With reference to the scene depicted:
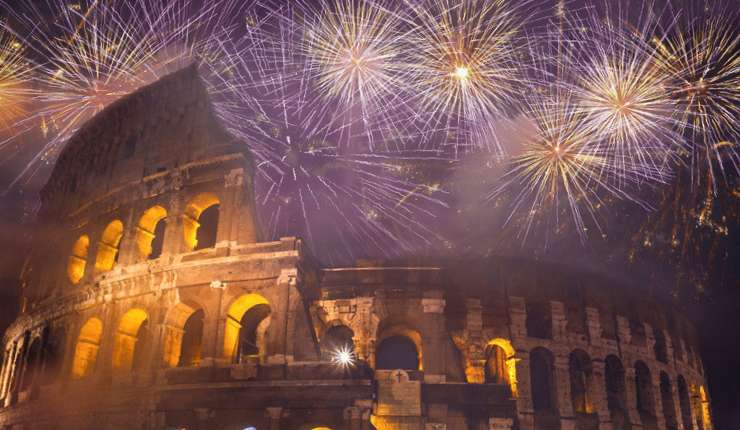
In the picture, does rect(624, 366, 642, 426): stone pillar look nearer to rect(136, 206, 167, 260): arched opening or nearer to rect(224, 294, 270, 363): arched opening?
rect(224, 294, 270, 363): arched opening

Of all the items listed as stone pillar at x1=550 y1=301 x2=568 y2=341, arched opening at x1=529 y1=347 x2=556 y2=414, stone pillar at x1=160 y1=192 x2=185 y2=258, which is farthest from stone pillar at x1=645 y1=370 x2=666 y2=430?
stone pillar at x1=160 y1=192 x2=185 y2=258

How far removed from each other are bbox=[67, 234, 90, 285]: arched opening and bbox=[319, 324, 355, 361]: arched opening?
976 cm

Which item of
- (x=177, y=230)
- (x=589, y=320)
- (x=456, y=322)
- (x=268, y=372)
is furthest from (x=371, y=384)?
(x=589, y=320)

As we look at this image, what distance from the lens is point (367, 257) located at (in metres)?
20.3

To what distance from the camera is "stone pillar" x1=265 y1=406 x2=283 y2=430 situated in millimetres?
15164

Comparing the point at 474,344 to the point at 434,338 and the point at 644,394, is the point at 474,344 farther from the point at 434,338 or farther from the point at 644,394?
the point at 644,394

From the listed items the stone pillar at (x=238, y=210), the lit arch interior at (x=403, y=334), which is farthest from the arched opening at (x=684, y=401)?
the stone pillar at (x=238, y=210)

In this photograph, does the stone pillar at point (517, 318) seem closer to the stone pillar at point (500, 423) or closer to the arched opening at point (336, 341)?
the stone pillar at point (500, 423)

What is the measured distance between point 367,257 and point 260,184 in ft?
18.2

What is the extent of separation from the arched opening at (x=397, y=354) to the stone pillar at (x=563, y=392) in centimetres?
484

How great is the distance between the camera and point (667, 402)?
77.0 feet

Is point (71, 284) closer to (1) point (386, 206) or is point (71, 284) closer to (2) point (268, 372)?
(2) point (268, 372)

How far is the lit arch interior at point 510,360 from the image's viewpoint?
19312 millimetres

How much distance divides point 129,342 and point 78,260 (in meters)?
5.41
